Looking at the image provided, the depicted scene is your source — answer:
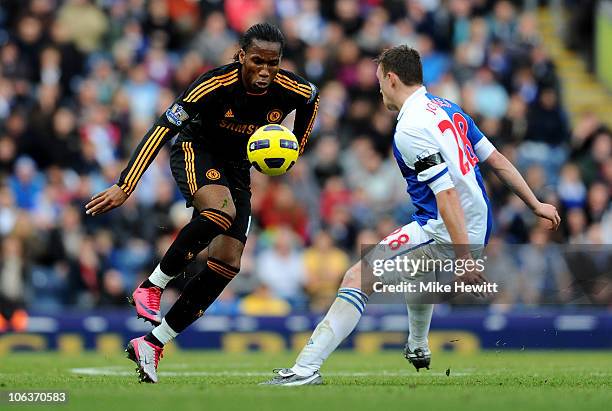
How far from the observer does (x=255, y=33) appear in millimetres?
9320

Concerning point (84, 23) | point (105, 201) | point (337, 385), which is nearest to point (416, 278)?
point (337, 385)

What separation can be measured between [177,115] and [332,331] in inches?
79.6

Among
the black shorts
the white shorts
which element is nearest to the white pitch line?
the black shorts

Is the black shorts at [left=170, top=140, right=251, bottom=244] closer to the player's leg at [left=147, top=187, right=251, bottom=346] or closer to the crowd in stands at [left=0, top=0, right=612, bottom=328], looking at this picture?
the player's leg at [left=147, top=187, right=251, bottom=346]

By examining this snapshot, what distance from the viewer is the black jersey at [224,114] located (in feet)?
30.6

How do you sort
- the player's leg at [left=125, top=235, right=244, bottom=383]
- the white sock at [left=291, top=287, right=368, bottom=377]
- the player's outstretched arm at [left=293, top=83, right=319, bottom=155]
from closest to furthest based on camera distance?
the white sock at [left=291, top=287, right=368, bottom=377], the player's leg at [left=125, top=235, right=244, bottom=383], the player's outstretched arm at [left=293, top=83, right=319, bottom=155]

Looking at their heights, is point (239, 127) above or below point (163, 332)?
above

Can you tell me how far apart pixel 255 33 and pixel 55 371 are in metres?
3.36

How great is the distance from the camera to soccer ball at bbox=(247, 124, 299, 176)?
9164 millimetres

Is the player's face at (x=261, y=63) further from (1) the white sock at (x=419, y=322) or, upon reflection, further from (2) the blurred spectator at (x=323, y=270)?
(2) the blurred spectator at (x=323, y=270)

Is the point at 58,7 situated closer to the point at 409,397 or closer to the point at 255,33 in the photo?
the point at 255,33

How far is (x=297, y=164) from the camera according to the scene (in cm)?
1750

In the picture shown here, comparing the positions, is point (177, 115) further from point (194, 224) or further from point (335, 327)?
point (335, 327)

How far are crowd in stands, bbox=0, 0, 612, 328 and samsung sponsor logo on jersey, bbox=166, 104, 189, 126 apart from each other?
6.08 meters
